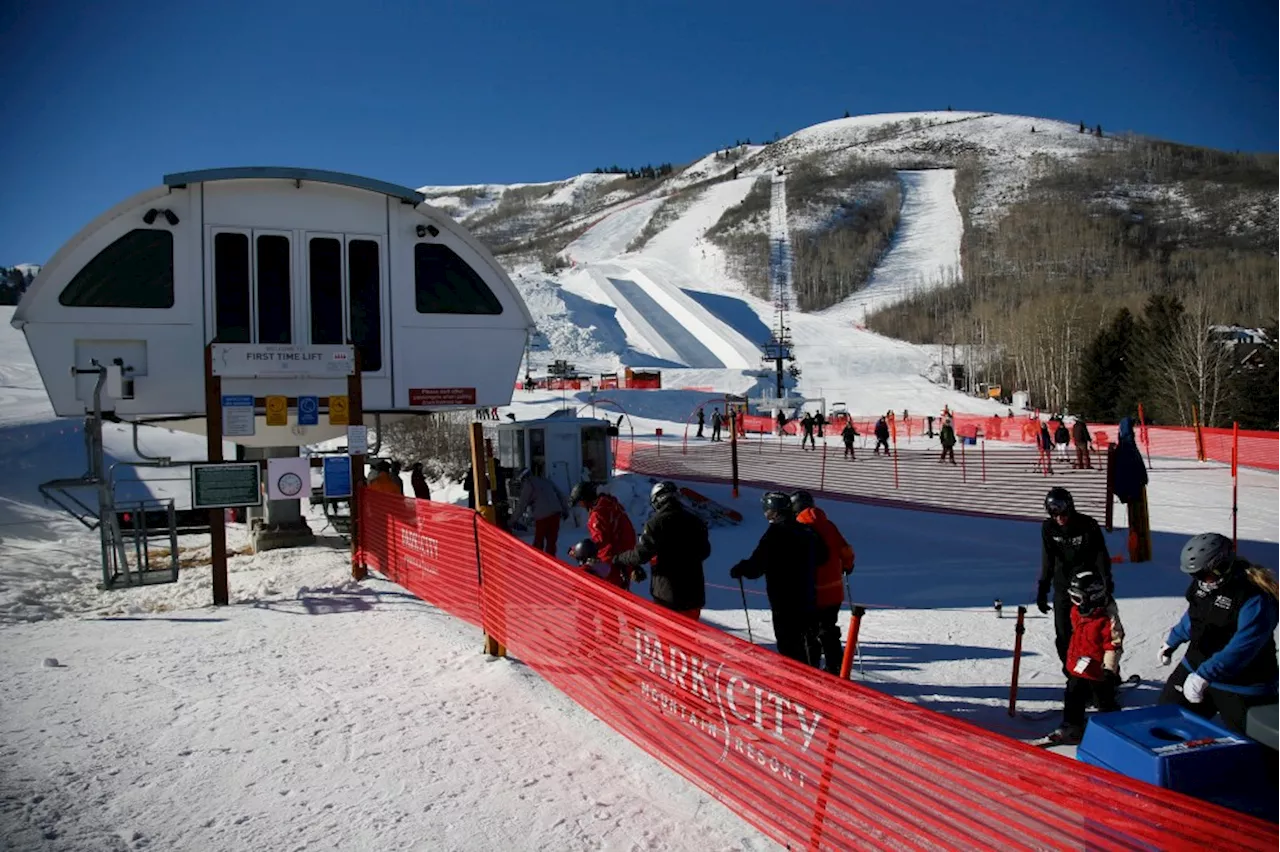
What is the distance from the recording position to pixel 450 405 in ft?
42.1

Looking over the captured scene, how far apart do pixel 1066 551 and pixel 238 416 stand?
911 cm

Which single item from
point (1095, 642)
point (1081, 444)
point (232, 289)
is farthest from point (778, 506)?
point (1081, 444)

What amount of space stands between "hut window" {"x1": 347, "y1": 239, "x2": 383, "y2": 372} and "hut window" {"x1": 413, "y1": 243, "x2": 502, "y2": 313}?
58cm

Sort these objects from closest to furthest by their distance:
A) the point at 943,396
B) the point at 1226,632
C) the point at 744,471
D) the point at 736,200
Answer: the point at 1226,632 → the point at 744,471 → the point at 943,396 → the point at 736,200

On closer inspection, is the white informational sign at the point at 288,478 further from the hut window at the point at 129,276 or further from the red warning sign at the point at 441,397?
the hut window at the point at 129,276

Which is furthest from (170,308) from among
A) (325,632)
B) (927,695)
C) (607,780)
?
(927,695)

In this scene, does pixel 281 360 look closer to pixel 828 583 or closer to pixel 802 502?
pixel 802 502

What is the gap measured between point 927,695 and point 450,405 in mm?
8281

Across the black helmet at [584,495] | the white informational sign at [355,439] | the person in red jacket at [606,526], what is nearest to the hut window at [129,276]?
the white informational sign at [355,439]

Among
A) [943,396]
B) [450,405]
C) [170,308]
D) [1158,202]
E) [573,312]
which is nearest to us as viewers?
[170,308]

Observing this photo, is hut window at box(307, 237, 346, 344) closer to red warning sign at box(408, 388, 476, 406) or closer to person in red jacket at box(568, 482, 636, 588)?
red warning sign at box(408, 388, 476, 406)

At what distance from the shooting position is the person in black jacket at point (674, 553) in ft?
20.2

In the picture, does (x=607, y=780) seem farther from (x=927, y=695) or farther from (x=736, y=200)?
(x=736, y=200)

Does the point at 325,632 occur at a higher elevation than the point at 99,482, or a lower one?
lower
